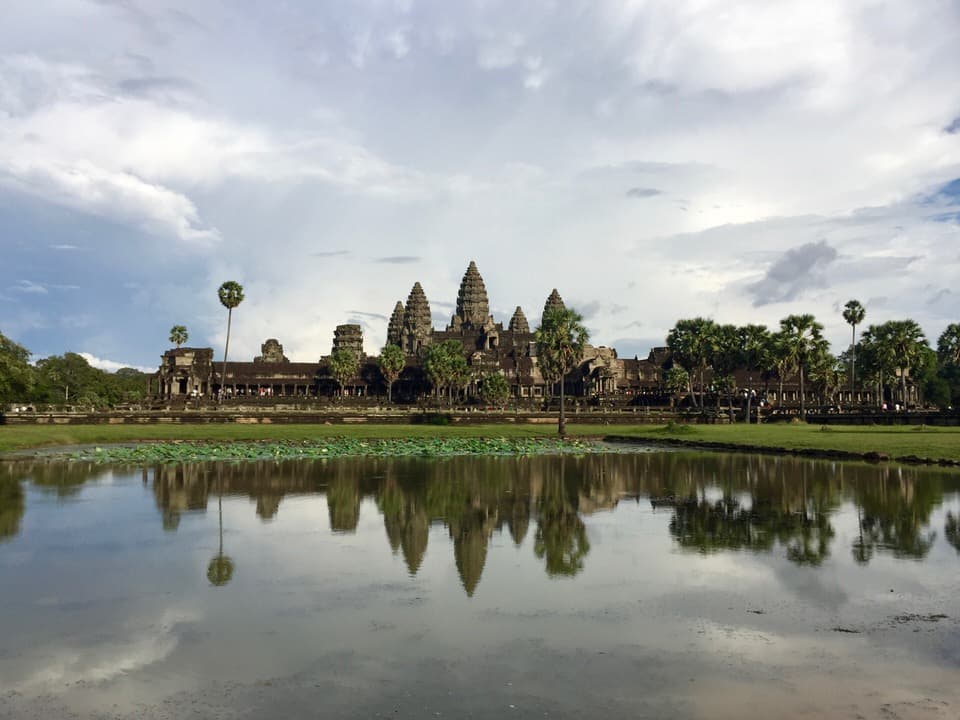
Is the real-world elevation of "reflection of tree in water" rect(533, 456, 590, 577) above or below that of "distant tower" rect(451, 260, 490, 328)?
below

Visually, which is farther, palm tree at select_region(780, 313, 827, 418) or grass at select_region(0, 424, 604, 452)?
palm tree at select_region(780, 313, 827, 418)

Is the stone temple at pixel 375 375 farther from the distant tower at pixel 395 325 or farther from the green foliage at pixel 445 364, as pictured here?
the distant tower at pixel 395 325

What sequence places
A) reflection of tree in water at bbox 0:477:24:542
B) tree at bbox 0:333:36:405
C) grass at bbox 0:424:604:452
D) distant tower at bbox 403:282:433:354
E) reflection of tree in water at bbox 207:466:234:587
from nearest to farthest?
1. reflection of tree in water at bbox 207:466:234:587
2. reflection of tree in water at bbox 0:477:24:542
3. grass at bbox 0:424:604:452
4. tree at bbox 0:333:36:405
5. distant tower at bbox 403:282:433:354

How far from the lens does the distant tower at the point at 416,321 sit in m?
167

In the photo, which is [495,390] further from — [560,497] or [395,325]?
[560,497]

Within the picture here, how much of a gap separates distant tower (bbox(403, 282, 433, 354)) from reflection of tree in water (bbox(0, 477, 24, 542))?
5275 inches

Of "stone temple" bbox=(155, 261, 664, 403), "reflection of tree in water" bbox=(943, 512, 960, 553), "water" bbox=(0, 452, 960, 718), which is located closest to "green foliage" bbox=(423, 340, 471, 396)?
"stone temple" bbox=(155, 261, 664, 403)

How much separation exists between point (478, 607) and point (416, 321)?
519 ft

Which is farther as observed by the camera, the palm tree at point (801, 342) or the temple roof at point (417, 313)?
the temple roof at point (417, 313)

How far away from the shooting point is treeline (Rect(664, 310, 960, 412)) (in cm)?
8788

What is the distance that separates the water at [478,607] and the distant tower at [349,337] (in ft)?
407

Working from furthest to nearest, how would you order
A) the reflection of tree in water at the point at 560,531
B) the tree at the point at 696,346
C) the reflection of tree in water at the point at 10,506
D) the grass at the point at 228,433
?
1. the tree at the point at 696,346
2. the grass at the point at 228,433
3. the reflection of tree in water at the point at 10,506
4. the reflection of tree in water at the point at 560,531

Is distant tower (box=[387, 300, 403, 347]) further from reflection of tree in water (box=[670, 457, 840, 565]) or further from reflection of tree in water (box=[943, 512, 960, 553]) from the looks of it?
reflection of tree in water (box=[943, 512, 960, 553])

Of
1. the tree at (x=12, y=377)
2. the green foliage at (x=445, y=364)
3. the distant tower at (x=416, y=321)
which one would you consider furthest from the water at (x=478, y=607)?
the distant tower at (x=416, y=321)
